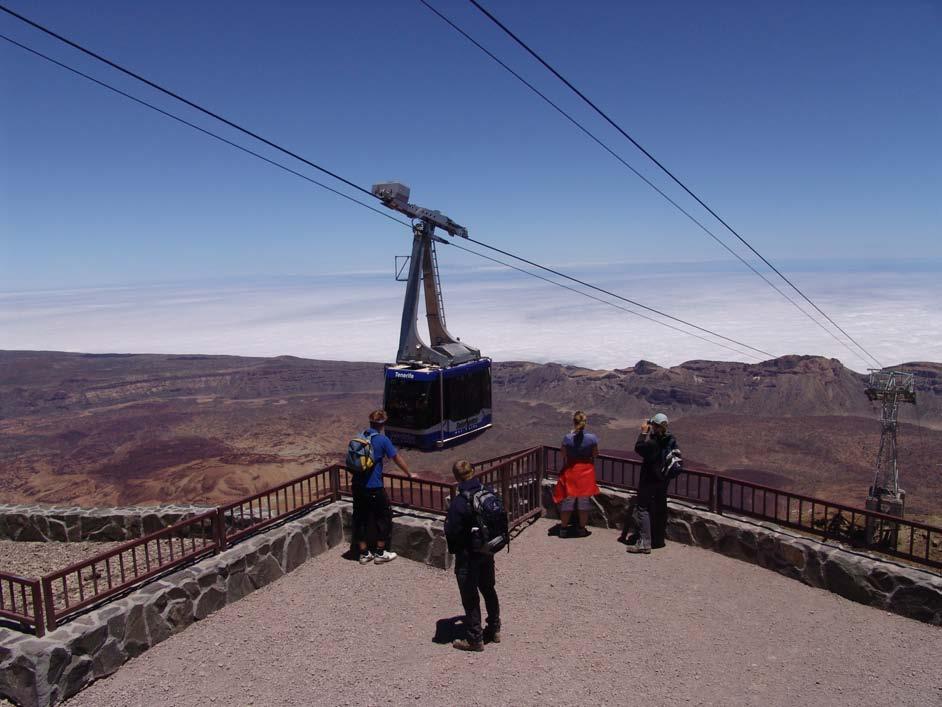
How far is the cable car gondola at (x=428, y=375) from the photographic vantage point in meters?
13.2

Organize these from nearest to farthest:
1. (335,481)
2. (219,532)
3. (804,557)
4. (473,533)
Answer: (473,533) → (804,557) → (219,532) → (335,481)

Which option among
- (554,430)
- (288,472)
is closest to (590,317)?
(554,430)

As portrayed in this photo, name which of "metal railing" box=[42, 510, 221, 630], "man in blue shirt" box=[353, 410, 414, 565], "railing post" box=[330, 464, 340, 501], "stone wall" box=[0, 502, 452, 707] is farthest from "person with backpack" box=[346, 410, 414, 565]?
"metal railing" box=[42, 510, 221, 630]

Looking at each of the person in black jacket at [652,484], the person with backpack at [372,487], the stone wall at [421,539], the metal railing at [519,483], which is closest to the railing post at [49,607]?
the person with backpack at [372,487]

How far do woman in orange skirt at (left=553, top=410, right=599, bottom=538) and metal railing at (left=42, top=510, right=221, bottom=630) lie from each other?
4274mm

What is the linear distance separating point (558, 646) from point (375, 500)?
9.45 ft

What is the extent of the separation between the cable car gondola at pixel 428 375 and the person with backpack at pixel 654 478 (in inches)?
232

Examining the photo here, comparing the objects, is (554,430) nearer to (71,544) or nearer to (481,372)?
(481,372)

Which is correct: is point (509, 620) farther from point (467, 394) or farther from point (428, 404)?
point (467, 394)

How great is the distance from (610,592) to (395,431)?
288 inches

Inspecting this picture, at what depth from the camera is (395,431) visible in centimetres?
1362

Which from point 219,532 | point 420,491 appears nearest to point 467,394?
point 420,491

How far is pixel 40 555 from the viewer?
9969mm

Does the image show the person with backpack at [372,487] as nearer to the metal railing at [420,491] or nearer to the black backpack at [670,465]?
the metal railing at [420,491]
